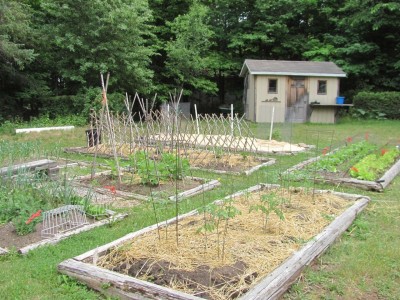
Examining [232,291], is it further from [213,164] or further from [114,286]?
[213,164]

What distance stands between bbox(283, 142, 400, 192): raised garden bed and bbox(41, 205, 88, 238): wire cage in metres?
2.79

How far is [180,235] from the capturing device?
12.9 ft

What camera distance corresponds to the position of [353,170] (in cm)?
678

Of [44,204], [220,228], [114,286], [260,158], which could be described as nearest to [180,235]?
[220,228]

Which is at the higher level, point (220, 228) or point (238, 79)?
point (238, 79)

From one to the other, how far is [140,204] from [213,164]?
290 cm

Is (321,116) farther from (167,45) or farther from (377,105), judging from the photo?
(167,45)

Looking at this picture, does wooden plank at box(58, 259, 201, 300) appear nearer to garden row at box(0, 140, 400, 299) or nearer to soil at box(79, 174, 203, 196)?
garden row at box(0, 140, 400, 299)

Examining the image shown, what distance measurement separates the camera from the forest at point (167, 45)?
52.4 feet

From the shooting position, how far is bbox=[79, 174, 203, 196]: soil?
19.7ft

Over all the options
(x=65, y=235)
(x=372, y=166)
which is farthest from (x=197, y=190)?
(x=372, y=166)

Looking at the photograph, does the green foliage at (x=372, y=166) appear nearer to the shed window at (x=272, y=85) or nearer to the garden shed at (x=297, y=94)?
the garden shed at (x=297, y=94)

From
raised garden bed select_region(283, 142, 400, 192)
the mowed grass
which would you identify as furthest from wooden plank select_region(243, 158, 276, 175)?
the mowed grass

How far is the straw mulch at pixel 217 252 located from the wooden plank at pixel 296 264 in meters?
0.10
